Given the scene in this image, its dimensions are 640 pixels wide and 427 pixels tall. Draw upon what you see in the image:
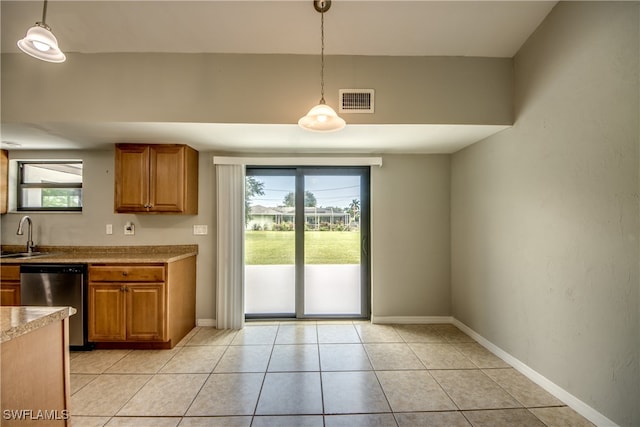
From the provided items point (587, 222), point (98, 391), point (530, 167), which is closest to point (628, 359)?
point (587, 222)

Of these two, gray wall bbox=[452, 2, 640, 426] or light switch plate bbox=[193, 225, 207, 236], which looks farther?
light switch plate bbox=[193, 225, 207, 236]

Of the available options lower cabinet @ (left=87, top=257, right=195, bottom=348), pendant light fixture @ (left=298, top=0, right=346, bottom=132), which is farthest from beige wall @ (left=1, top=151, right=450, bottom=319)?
pendant light fixture @ (left=298, top=0, right=346, bottom=132)

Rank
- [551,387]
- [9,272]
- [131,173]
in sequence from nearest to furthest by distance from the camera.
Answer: [551,387]
[9,272]
[131,173]

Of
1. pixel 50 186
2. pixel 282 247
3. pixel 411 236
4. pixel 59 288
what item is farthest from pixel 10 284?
pixel 411 236

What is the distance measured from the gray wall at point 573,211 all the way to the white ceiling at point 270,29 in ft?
1.22

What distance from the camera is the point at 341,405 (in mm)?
1997

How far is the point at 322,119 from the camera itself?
6.18 feet

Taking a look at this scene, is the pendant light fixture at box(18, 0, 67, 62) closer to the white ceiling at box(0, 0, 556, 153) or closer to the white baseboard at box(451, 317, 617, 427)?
Result: the white ceiling at box(0, 0, 556, 153)

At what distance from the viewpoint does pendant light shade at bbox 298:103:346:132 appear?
184cm

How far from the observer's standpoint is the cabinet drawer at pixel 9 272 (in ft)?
8.89

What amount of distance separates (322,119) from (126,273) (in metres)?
2.53

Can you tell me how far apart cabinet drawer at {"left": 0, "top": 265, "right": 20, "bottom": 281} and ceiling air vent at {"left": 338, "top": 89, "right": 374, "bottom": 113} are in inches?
140

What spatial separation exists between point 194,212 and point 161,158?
Answer: 2.42 feet

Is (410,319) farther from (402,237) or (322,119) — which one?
(322,119)
